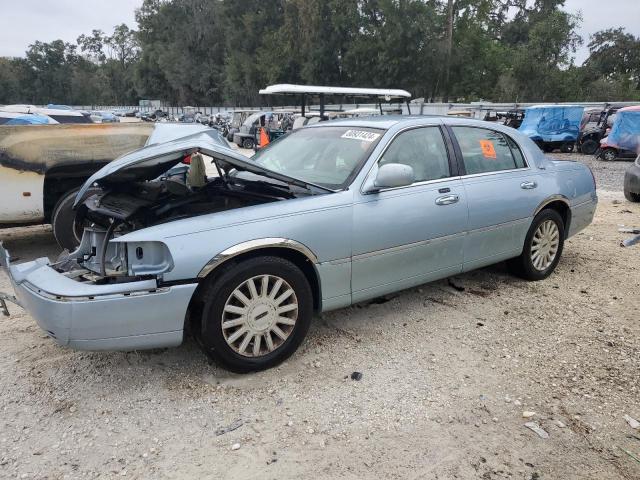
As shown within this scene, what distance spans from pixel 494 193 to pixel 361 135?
1.30 meters

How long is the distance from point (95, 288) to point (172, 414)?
2.71 ft

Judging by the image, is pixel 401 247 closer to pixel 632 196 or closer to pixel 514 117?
pixel 632 196

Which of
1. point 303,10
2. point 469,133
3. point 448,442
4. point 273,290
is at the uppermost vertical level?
point 303,10

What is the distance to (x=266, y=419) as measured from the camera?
9.18 ft

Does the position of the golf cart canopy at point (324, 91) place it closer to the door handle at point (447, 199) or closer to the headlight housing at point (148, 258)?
the door handle at point (447, 199)

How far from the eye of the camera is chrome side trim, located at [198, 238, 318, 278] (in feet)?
9.40

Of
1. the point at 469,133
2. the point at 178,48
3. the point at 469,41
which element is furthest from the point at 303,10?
the point at 469,133

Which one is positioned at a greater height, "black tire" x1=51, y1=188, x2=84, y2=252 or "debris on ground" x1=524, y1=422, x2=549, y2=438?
"black tire" x1=51, y1=188, x2=84, y2=252

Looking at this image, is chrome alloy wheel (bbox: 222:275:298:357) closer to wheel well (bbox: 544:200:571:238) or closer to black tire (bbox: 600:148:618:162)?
wheel well (bbox: 544:200:571:238)

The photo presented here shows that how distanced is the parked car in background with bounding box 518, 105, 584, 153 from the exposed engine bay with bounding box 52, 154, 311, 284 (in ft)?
62.3

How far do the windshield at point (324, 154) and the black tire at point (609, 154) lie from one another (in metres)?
16.5

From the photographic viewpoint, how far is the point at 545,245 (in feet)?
16.3

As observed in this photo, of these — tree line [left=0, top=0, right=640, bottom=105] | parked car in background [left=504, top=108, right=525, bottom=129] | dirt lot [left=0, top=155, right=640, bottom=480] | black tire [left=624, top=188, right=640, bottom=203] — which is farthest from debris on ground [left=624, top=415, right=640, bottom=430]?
tree line [left=0, top=0, right=640, bottom=105]

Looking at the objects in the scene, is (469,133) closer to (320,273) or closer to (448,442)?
(320,273)
